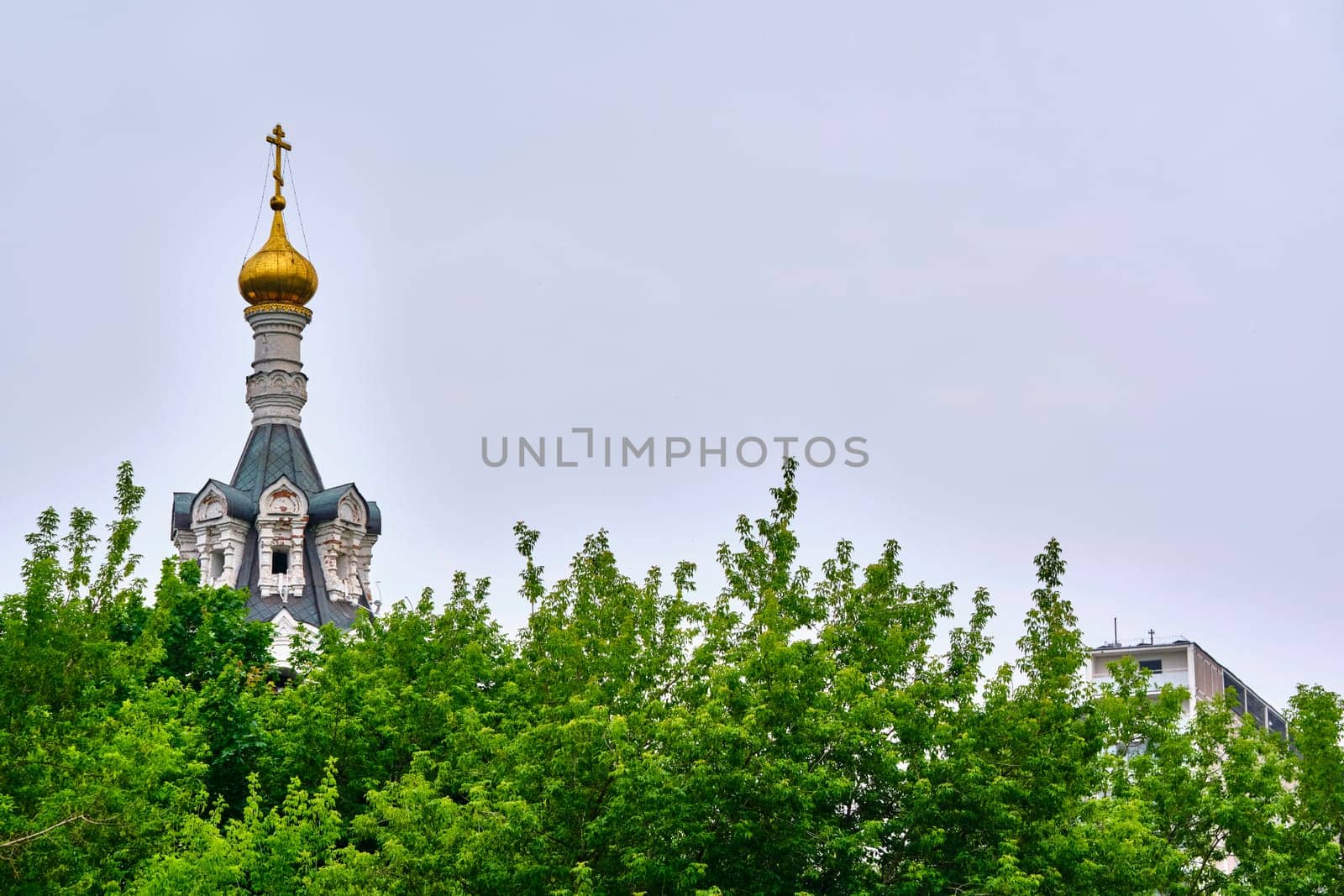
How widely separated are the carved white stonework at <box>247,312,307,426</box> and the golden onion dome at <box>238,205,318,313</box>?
0.51 metres

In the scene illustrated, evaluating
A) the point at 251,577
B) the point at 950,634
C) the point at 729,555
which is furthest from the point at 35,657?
the point at 251,577

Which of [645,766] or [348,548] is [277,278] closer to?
[348,548]

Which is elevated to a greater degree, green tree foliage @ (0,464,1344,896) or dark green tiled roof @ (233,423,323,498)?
dark green tiled roof @ (233,423,323,498)

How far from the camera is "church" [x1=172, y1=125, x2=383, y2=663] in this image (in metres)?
72.6

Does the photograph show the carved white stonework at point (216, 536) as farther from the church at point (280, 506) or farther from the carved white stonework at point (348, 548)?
the carved white stonework at point (348, 548)

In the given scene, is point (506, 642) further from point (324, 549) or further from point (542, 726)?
point (324, 549)

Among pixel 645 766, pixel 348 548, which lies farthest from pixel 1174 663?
pixel 645 766

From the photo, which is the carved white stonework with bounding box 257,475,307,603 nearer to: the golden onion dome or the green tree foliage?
the golden onion dome

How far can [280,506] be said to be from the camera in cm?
7362

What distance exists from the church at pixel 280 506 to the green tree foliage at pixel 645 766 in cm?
2942

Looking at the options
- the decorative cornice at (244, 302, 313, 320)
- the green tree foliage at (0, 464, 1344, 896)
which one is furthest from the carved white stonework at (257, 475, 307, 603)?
the green tree foliage at (0, 464, 1344, 896)

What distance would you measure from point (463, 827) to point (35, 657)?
21.1 feet

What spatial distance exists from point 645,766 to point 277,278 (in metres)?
44.4

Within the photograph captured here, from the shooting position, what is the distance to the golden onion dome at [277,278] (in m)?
75.8
